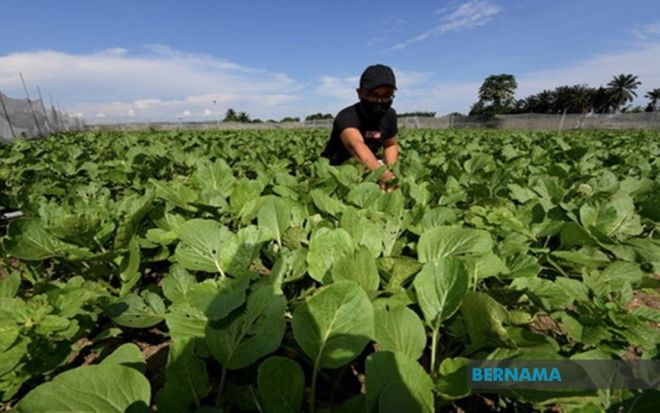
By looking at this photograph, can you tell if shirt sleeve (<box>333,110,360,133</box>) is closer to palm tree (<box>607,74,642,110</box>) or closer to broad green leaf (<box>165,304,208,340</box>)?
broad green leaf (<box>165,304,208,340</box>)

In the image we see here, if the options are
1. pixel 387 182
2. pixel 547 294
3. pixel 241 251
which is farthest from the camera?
pixel 387 182

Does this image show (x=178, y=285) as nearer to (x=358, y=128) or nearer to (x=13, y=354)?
(x=13, y=354)

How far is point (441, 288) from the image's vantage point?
839 mm

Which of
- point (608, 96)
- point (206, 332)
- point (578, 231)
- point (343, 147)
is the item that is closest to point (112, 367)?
point (206, 332)

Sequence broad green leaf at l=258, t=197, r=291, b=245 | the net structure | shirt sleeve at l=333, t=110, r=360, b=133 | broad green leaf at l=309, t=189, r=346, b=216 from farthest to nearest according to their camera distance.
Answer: the net structure
shirt sleeve at l=333, t=110, r=360, b=133
broad green leaf at l=309, t=189, r=346, b=216
broad green leaf at l=258, t=197, r=291, b=245

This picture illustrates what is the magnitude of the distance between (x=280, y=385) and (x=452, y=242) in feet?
2.11

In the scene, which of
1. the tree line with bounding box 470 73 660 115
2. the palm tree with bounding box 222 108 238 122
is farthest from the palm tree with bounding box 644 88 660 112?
the palm tree with bounding box 222 108 238 122

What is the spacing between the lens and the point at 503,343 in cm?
71

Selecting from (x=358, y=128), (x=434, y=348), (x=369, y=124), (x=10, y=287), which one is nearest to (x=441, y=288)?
(x=434, y=348)

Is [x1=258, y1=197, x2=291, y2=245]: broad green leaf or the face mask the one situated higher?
the face mask

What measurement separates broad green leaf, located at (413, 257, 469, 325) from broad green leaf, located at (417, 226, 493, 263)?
17cm

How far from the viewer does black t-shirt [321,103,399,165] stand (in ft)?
14.0

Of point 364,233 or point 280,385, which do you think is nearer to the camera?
point 280,385

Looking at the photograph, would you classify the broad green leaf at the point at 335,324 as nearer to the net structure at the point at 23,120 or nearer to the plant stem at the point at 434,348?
the plant stem at the point at 434,348
